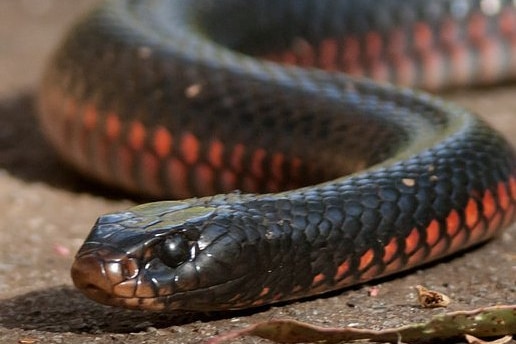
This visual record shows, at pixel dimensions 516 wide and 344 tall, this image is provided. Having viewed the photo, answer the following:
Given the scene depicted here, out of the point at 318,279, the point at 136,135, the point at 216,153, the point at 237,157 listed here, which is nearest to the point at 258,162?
the point at 237,157

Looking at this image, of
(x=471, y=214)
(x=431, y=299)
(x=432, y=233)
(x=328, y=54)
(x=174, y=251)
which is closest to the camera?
(x=174, y=251)

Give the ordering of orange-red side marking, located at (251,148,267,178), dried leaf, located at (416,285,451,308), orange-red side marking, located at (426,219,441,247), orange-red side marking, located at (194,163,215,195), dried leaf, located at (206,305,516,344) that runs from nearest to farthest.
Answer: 1. dried leaf, located at (206,305,516,344)
2. dried leaf, located at (416,285,451,308)
3. orange-red side marking, located at (426,219,441,247)
4. orange-red side marking, located at (251,148,267,178)
5. orange-red side marking, located at (194,163,215,195)

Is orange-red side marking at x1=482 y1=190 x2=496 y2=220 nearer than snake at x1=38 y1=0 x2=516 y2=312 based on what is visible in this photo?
No

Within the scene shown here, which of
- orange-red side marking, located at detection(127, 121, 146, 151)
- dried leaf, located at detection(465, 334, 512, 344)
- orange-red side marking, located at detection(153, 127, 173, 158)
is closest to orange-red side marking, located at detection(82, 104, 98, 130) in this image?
orange-red side marking, located at detection(127, 121, 146, 151)

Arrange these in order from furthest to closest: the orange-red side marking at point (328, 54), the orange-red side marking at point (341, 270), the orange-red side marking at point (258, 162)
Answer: the orange-red side marking at point (328, 54)
the orange-red side marking at point (258, 162)
the orange-red side marking at point (341, 270)

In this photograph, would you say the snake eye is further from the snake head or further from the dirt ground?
the dirt ground

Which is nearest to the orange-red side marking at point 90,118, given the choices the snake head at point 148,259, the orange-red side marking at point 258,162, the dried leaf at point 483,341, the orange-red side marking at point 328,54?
the orange-red side marking at point 258,162

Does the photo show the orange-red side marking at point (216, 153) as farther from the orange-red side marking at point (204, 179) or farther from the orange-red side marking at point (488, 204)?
the orange-red side marking at point (488, 204)

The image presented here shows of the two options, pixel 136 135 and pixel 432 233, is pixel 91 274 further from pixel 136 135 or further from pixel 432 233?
pixel 136 135
